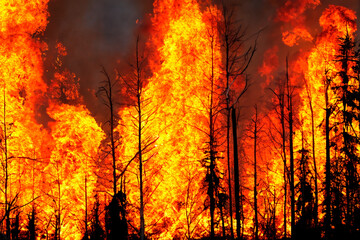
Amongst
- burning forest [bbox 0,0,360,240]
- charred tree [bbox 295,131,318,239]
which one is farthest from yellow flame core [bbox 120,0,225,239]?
charred tree [bbox 295,131,318,239]

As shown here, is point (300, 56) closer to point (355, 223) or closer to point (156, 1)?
point (156, 1)

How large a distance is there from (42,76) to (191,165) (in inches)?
638

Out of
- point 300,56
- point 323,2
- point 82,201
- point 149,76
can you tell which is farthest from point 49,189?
point 323,2

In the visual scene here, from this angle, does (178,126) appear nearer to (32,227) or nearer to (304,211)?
(304,211)

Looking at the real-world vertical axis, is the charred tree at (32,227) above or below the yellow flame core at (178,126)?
below

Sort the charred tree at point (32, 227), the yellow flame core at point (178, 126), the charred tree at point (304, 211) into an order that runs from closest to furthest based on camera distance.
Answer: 1. the charred tree at point (32, 227)
2. the charred tree at point (304, 211)
3. the yellow flame core at point (178, 126)

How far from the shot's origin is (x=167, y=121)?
79.4 feet

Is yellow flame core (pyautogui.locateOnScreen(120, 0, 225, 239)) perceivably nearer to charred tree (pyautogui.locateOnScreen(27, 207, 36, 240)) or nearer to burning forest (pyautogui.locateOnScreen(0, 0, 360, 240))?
burning forest (pyautogui.locateOnScreen(0, 0, 360, 240))

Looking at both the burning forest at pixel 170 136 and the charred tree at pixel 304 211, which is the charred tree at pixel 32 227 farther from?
the charred tree at pixel 304 211

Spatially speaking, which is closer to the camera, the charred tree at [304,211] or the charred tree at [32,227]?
the charred tree at [32,227]

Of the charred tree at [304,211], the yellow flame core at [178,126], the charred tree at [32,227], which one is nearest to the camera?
the charred tree at [32,227]

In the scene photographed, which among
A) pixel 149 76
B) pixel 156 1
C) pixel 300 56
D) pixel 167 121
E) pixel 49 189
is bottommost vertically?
pixel 49 189

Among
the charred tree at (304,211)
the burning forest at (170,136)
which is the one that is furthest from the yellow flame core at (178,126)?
the charred tree at (304,211)

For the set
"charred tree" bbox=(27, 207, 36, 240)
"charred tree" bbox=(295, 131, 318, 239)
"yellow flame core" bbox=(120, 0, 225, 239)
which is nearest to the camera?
"charred tree" bbox=(27, 207, 36, 240)
